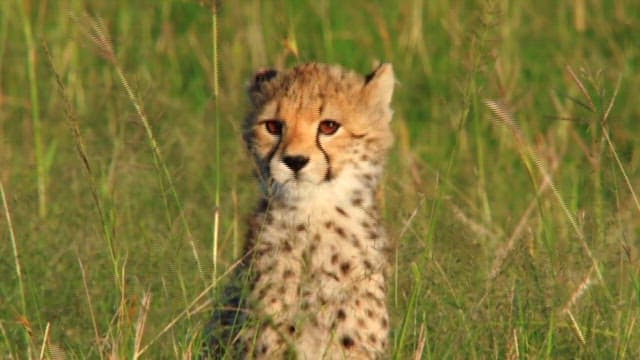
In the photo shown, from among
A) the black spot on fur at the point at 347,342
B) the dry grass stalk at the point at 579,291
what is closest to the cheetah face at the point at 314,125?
the black spot on fur at the point at 347,342

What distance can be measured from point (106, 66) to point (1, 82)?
0.49 meters

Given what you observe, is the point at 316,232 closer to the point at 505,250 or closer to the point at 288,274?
the point at 288,274

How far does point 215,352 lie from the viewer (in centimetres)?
452

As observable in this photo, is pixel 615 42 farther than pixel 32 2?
No

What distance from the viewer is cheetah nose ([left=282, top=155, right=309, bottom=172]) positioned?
4.47 meters

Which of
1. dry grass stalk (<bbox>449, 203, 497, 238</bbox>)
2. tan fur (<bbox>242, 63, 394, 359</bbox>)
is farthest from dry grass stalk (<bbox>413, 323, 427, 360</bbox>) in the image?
dry grass stalk (<bbox>449, 203, 497, 238</bbox>)

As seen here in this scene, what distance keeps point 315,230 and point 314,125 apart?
0.29m

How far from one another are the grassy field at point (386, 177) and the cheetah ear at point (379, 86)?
264 millimetres

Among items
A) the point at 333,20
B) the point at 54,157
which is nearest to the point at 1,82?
the point at 54,157

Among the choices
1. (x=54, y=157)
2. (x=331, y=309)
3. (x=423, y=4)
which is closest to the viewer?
(x=331, y=309)

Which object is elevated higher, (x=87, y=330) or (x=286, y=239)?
(x=286, y=239)

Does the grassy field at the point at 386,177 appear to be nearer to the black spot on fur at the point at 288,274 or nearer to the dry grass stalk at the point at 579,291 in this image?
the dry grass stalk at the point at 579,291

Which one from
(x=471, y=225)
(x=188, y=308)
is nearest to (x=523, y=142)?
(x=471, y=225)

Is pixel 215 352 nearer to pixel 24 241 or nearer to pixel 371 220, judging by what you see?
pixel 371 220
